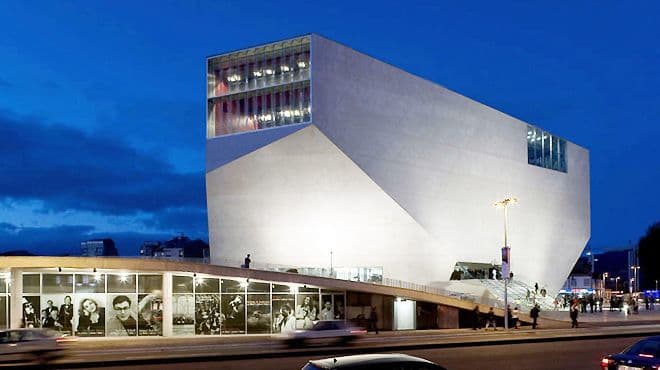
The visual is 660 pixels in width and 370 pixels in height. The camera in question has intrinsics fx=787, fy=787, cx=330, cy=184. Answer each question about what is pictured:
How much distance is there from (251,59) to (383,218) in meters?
13.3

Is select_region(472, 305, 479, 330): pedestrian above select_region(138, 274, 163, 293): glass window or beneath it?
beneath

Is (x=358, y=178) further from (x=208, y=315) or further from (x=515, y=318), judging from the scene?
(x=208, y=315)

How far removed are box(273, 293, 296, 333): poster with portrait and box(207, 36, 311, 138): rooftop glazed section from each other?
1125cm

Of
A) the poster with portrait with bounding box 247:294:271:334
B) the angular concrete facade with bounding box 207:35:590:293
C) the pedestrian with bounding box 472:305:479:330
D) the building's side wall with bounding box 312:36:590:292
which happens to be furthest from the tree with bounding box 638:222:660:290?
the poster with portrait with bounding box 247:294:271:334

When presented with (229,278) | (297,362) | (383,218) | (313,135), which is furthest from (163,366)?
(383,218)

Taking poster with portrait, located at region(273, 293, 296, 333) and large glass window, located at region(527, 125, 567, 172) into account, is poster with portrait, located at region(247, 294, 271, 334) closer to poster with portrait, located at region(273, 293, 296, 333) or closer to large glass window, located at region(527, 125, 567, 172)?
A: poster with portrait, located at region(273, 293, 296, 333)

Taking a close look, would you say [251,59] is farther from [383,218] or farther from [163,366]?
[163,366]

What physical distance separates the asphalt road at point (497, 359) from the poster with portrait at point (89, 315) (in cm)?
1606

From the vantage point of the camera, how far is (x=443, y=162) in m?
56.6

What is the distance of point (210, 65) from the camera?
173 ft

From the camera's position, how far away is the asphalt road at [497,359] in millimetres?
20844

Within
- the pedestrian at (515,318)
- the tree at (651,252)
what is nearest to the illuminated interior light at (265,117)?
the pedestrian at (515,318)

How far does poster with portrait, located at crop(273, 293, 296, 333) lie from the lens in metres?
41.9

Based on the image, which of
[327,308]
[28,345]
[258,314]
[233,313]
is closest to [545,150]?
[327,308]
